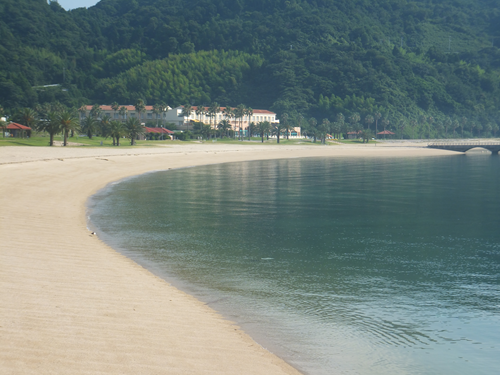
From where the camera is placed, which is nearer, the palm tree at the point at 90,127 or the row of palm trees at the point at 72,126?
the row of palm trees at the point at 72,126

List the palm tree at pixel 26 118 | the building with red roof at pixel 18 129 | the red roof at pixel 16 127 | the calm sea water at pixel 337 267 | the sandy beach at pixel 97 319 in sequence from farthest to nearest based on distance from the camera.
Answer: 1. the palm tree at pixel 26 118
2. the building with red roof at pixel 18 129
3. the red roof at pixel 16 127
4. the calm sea water at pixel 337 267
5. the sandy beach at pixel 97 319

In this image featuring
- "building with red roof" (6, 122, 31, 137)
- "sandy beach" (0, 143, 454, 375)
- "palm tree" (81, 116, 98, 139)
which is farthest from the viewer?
"palm tree" (81, 116, 98, 139)

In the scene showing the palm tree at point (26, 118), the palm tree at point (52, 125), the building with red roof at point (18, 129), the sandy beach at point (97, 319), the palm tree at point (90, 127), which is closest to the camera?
the sandy beach at point (97, 319)

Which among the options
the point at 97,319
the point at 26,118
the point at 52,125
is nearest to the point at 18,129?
the point at 26,118

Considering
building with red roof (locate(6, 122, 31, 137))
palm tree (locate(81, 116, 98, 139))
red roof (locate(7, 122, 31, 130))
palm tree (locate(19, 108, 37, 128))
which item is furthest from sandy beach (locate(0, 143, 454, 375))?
palm tree (locate(81, 116, 98, 139))

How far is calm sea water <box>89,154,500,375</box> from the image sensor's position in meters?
11.7

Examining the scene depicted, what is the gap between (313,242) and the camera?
77.4 feet

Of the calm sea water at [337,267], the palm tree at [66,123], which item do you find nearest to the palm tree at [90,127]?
the palm tree at [66,123]

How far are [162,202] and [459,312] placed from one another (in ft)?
80.4

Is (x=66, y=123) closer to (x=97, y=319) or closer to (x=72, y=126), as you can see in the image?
(x=72, y=126)

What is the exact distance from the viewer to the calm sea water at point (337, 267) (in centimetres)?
1169

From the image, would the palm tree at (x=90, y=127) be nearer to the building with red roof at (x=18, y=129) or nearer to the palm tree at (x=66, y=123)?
the building with red roof at (x=18, y=129)

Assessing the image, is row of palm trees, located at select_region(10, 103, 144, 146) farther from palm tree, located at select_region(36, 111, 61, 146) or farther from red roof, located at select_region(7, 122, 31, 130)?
red roof, located at select_region(7, 122, 31, 130)

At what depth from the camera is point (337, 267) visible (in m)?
18.9
